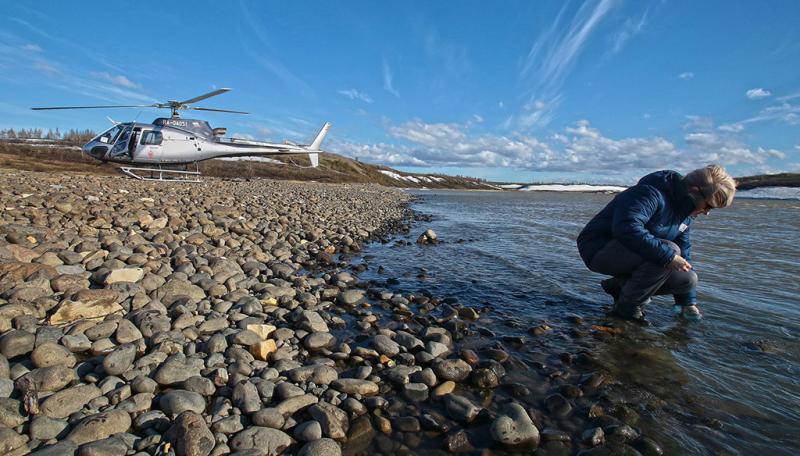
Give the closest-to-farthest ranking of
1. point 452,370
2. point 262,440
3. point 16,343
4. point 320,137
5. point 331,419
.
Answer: point 262,440 < point 331,419 < point 16,343 < point 452,370 < point 320,137

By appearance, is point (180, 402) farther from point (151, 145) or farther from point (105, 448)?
point (151, 145)

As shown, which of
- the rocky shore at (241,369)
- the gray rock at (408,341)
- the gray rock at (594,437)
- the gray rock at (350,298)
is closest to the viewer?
the rocky shore at (241,369)

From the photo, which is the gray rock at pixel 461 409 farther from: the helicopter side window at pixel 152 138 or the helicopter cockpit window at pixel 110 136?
the helicopter cockpit window at pixel 110 136

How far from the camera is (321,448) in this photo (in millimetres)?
2236

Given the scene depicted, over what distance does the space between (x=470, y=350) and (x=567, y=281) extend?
3658mm

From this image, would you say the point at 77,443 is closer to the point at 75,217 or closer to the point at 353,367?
the point at 353,367

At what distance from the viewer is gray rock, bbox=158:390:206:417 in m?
2.46

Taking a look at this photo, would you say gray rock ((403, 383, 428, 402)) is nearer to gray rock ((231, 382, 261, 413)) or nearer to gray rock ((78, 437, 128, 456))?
gray rock ((231, 382, 261, 413))

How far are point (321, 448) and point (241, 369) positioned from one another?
1.14m

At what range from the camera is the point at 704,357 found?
362 centimetres

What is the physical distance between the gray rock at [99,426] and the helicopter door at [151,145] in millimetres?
17678

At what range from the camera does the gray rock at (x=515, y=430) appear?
2395 mm

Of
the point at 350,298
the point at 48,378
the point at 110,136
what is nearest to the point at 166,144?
the point at 110,136

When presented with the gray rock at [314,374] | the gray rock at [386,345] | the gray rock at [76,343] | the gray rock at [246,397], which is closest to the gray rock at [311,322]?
the gray rock at [386,345]
